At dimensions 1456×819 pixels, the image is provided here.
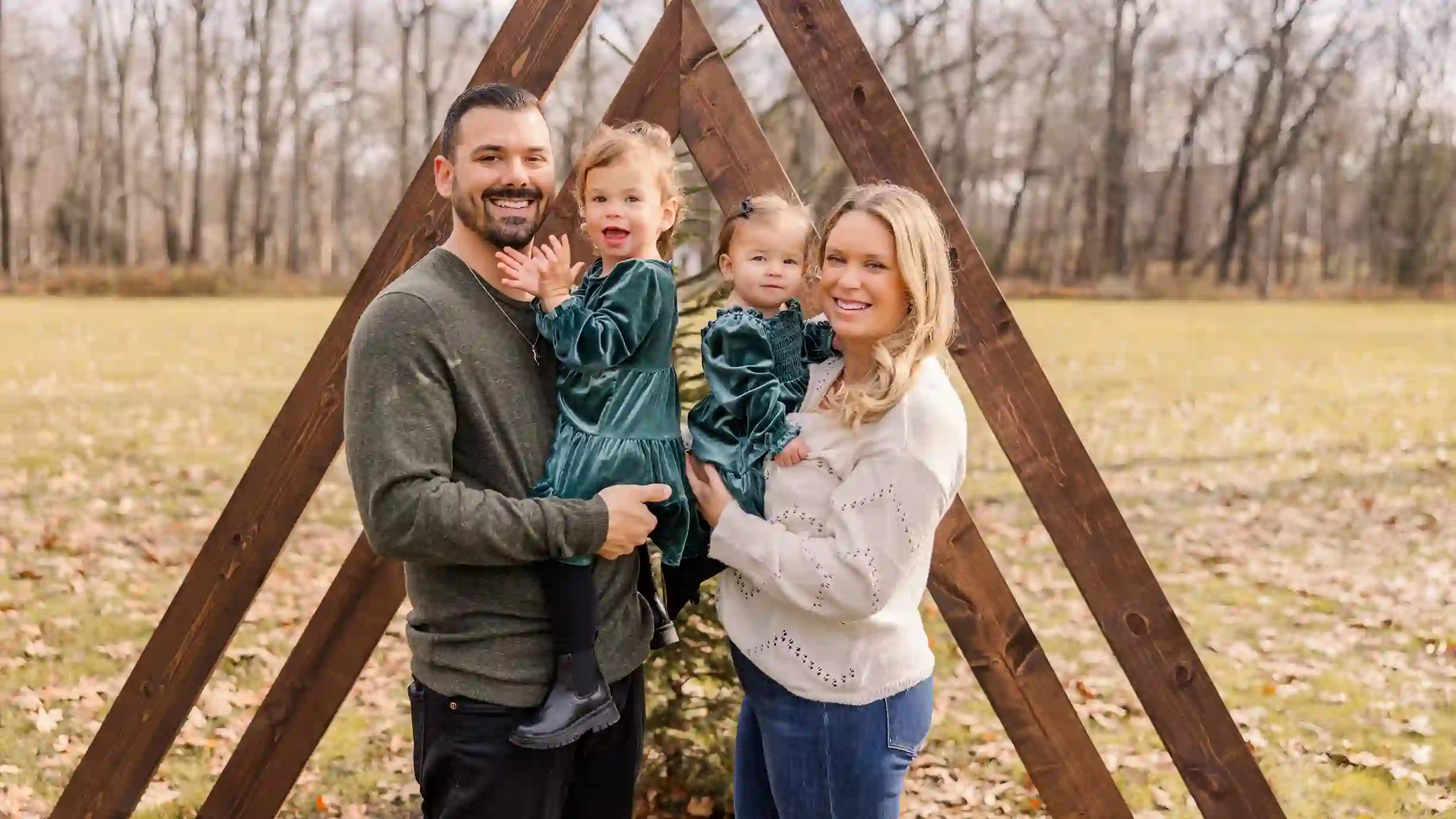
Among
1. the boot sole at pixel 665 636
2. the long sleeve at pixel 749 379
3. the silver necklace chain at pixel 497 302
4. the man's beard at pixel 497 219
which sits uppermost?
the man's beard at pixel 497 219

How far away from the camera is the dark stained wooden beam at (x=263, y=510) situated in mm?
2922

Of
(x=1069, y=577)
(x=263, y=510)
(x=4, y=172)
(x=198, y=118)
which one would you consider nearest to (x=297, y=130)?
(x=198, y=118)

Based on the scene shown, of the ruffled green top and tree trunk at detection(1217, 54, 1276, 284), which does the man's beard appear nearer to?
the ruffled green top

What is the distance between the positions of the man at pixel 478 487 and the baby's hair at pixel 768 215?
1.44 ft

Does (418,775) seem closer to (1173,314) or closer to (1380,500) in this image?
(1380,500)

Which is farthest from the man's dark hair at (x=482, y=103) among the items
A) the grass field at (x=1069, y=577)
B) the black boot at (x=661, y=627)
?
the grass field at (x=1069, y=577)

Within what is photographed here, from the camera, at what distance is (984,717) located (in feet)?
19.1

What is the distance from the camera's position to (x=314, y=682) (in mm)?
3162

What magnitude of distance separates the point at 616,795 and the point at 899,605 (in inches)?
32.5

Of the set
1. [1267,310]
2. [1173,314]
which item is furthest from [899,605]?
[1267,310]

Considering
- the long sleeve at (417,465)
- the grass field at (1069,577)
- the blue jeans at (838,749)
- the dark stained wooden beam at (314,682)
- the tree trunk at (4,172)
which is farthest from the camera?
the tree trunk at (4,172)

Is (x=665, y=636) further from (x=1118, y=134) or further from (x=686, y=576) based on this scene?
(x=1118, y=134)

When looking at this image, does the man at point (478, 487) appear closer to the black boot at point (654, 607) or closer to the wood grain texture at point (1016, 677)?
the black boot at point (654, 607)

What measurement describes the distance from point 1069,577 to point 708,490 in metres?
6.53
